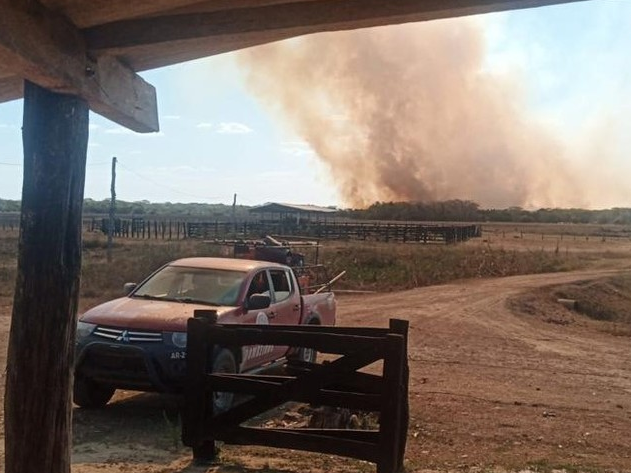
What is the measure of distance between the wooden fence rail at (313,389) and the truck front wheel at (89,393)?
6.26 feet

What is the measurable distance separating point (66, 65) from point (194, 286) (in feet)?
18.4

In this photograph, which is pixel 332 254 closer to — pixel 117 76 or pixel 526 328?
pixel 526 328

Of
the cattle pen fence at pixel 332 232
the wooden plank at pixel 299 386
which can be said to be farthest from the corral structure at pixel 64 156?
the cattle pen fence at pixel 332 232

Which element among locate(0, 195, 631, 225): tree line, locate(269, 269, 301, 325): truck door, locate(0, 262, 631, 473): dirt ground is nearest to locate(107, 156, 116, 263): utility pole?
locate(0, 262, 631, 473): dirt ground

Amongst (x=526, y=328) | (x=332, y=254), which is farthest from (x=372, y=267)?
(x=526, y=328)

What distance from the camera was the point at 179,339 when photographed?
7.15 metres

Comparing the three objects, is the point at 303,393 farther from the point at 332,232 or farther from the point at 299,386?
the point at 332,232

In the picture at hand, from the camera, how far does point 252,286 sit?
880cm

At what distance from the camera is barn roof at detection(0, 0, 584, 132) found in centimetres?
301

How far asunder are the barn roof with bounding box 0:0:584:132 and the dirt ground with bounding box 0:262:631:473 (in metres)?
3.70

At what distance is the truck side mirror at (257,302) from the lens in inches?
319

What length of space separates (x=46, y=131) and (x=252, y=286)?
18.3 feet

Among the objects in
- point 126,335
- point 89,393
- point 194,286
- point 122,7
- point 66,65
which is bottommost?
point 89,393

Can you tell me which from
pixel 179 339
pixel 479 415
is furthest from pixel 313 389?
pixel 479 415
